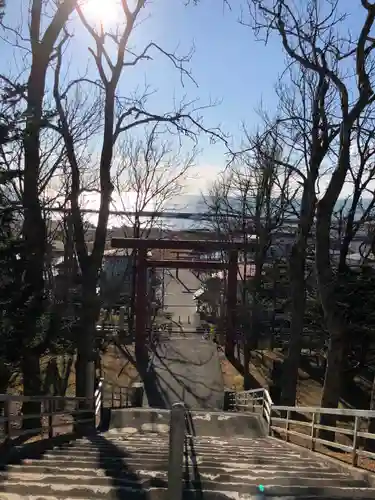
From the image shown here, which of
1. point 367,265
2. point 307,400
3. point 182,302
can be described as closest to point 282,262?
point 307,400

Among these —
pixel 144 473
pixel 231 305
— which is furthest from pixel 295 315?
pixel 231 305

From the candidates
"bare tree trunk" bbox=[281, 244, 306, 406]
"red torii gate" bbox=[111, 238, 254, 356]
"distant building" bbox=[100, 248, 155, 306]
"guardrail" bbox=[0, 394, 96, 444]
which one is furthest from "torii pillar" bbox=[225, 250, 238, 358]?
"bare tree trunk" bbox=[281, 244, 306, 406]

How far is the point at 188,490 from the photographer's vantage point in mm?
4402

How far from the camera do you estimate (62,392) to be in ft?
52.3

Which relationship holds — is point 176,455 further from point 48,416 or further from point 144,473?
point 48,416

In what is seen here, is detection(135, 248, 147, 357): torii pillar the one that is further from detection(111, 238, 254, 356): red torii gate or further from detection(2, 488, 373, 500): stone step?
detection(2, 488, 373, 500): stone step

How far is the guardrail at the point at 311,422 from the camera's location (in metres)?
5.76

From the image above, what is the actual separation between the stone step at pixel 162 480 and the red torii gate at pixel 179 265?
57.6 feet

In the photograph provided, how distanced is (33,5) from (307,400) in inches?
572

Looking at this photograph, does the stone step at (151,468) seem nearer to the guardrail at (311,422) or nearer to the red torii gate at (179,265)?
the guardrail at (311,422)

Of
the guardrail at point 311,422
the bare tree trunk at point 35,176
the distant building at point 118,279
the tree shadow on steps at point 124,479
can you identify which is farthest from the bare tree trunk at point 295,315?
the distant building at point 118,279

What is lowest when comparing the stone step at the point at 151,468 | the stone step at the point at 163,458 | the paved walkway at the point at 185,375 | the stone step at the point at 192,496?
the paved walkway at the point at 185,375

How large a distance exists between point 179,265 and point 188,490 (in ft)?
67.5

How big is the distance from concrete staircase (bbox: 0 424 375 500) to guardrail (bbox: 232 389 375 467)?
14.1 inches
